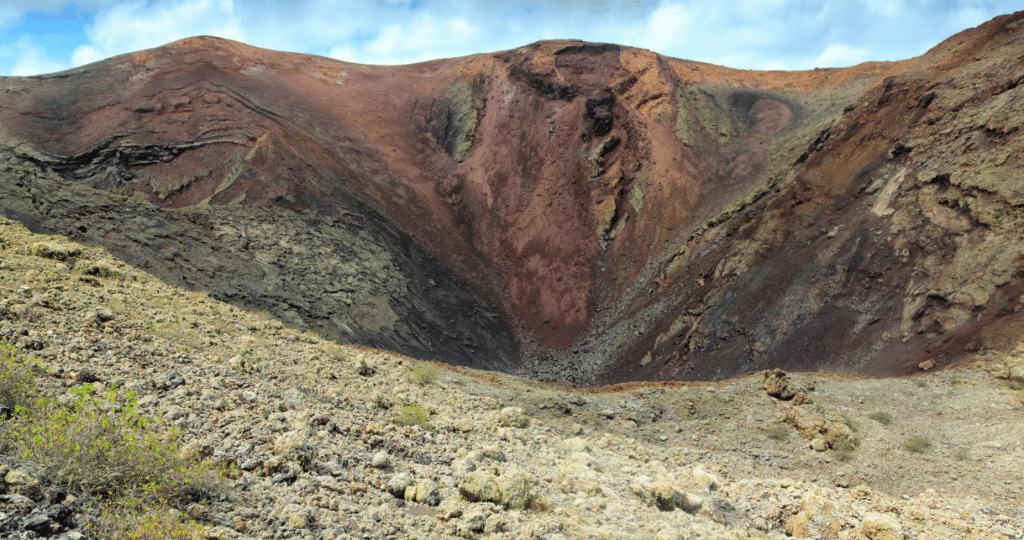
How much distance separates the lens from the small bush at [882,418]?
32.2ft

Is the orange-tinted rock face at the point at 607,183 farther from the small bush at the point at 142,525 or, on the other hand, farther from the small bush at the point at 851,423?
the small bush at the point at 142,525

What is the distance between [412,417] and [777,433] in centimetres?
702

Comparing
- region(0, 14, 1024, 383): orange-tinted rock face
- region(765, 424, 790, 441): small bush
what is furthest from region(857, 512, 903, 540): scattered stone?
region(0, 14, 1024, 383): orange-tinted rock face

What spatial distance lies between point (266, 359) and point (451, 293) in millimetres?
18208

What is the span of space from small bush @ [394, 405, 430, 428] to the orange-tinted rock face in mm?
11002

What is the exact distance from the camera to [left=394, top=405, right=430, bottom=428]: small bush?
6.48 metres

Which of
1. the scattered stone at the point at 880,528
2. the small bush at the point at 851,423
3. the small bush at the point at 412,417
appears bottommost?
the scattered stone at the point at 880,528

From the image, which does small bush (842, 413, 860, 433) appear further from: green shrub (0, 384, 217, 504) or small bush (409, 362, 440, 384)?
green shrub (0, 384, 217, 504)

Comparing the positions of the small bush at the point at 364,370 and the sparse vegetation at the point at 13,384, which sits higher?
the sparse vegetation at the point at 13,384

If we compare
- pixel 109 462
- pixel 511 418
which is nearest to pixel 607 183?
pixel 511 418

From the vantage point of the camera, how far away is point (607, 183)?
3209 centimetres

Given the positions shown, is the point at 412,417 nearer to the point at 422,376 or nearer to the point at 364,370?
the point at 364,370

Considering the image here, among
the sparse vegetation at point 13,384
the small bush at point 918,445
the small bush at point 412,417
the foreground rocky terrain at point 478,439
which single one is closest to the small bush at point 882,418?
the foreground rocky terrain at point 478,439

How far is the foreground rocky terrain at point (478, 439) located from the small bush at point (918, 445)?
0.16 ft
